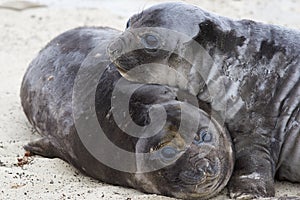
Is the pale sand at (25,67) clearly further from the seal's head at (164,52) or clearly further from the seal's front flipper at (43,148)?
the seal's head at (164,52)

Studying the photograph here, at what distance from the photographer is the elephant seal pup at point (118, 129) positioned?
3906 millimetres

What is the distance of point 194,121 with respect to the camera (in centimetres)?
400

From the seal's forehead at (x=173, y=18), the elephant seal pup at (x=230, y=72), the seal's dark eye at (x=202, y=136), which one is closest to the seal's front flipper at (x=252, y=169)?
the elephant seal pup at (x=230, y=72)

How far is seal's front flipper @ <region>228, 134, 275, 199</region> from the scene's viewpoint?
161 inches

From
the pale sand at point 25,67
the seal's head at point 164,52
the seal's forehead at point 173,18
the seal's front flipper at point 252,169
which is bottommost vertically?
the pale sand at point 25,67

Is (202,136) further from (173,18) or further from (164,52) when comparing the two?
(173,18)

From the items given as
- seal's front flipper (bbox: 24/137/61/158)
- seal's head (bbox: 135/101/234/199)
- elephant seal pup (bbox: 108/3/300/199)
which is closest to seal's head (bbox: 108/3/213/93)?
elephant seal pup (bbox: 108/3/300/199)

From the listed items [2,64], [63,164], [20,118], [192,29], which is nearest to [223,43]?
[192,29]

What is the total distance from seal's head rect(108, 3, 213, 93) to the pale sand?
660 mm

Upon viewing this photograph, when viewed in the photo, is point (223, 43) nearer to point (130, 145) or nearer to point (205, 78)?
point (205, 78)

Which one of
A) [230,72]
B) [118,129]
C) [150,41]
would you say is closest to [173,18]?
[150,41]

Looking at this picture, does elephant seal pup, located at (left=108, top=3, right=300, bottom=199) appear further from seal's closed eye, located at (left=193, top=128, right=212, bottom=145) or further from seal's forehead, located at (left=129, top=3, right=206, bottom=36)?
seal's closed eye, located at (left=193, top=128, right=212, bottom=145)

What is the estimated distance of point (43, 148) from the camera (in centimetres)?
482

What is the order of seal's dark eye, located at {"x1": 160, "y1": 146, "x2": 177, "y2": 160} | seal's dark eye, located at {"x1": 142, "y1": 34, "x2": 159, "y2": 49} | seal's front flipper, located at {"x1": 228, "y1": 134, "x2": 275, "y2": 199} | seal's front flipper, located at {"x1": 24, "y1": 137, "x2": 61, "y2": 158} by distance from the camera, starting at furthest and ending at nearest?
seal's front flipper, located at {"x1": 24, "y1": 137, "x2": 61, "y2": 158}, seal's dark eye, located at {"x1": 142, "y1": 34, "x2": 159, "y2": 49}, seal's front flipper, located at {"x1": 228, "y1": 134, "x2": 275, "y2": 199}, seal's dark eye, located at {"x1": 160, "y1": 146, "x2": 177, "y2": 160}
